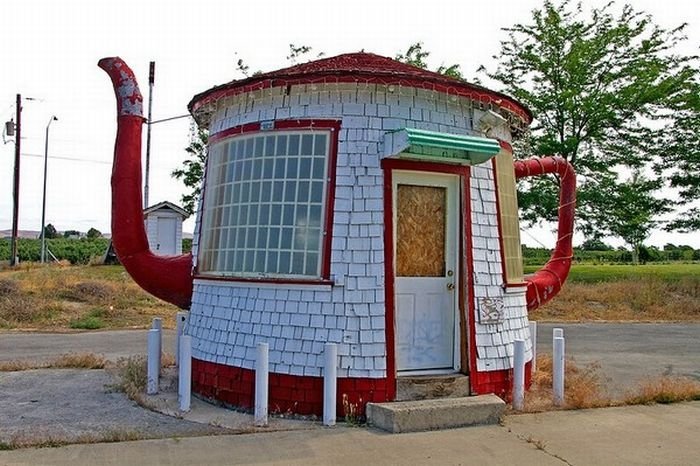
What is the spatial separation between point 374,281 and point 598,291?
18.7 metres

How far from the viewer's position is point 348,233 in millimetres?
7336

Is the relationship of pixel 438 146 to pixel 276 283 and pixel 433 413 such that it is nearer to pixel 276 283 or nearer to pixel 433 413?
pixel 276 283

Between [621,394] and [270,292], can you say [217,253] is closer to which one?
[270,292]

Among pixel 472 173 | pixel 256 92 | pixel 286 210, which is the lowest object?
pixel 286 210

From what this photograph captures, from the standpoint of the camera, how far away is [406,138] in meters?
6.97

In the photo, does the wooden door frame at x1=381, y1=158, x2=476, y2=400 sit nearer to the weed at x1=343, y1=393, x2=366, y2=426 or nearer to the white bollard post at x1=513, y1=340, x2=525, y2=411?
the weed at x1=343, y1=393, x2=366, y2=426

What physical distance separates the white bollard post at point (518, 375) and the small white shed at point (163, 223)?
22.1 meters

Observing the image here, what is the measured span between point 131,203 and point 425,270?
11.7ft

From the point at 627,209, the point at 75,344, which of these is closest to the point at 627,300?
the point at 627,209

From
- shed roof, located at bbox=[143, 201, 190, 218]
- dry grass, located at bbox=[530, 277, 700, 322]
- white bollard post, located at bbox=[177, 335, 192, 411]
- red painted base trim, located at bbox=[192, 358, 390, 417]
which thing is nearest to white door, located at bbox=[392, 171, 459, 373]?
red painted base trim, located at bbox=[192, 358, 390, 417]

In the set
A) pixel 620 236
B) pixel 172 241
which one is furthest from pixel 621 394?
pixel 172 241

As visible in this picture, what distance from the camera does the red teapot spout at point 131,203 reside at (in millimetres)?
8250

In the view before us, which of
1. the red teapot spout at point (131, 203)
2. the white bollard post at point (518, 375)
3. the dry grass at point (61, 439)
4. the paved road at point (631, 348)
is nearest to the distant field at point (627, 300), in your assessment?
the paved road at point (631, 348)

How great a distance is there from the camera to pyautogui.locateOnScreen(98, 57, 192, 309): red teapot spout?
27.1ft
